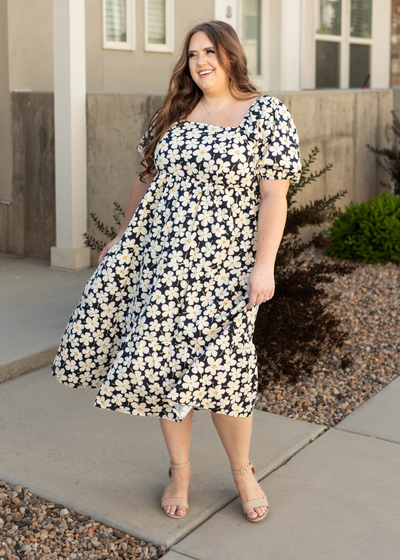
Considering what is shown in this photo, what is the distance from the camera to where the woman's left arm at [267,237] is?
2.52 m

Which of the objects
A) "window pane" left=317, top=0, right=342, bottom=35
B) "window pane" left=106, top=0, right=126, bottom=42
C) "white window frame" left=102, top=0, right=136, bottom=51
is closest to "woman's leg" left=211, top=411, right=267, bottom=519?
"white window frame" left=102, top=0, right=136, bottom=51

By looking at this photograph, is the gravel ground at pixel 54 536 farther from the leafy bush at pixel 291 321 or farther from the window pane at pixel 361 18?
the window pane at pixel 361 18

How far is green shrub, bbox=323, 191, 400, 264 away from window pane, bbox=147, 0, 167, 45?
3156 mm

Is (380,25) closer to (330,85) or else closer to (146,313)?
(330,85)

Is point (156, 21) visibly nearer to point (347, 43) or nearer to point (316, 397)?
point (347, 43)

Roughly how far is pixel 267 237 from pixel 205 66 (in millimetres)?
652

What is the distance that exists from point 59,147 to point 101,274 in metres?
3.76

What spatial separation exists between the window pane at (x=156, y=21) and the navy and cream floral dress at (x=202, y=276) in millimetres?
6256

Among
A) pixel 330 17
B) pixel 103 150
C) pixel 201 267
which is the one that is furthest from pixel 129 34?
pixel 201 267

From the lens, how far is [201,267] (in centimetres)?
257

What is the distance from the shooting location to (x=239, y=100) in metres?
2.69

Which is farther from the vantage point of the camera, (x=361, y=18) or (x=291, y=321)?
(x=361, y=18)

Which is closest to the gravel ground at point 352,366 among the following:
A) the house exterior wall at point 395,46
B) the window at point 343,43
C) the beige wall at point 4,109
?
the beige wall at point 4,109

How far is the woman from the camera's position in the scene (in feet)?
8.32
